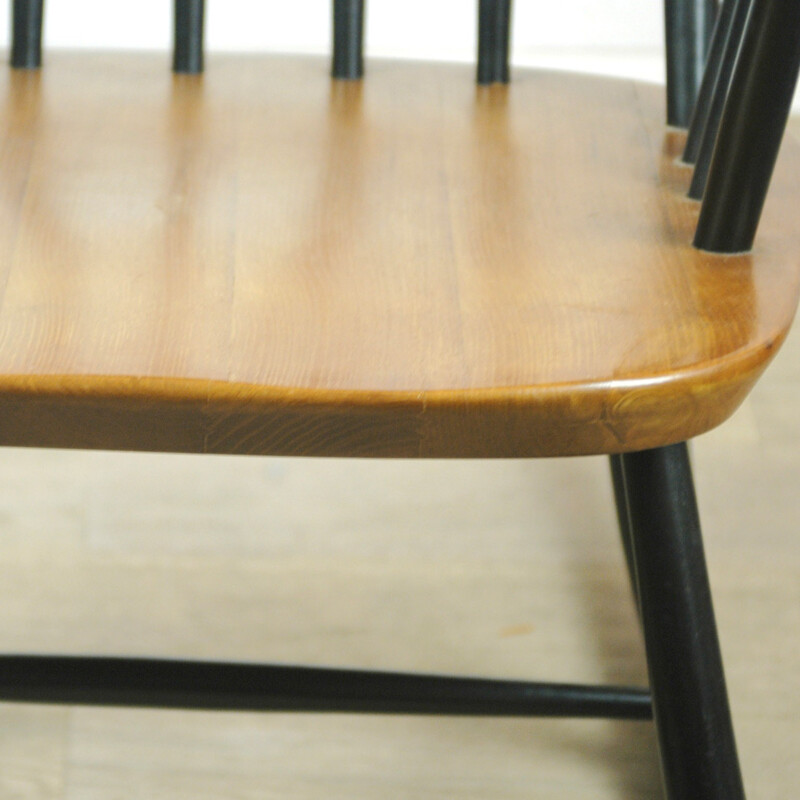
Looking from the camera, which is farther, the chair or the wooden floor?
the wooden floor

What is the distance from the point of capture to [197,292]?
1.51ft

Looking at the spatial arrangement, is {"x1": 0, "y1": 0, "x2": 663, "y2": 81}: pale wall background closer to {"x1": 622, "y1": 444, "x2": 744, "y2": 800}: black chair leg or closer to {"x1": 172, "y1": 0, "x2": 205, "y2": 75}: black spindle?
{"x1": 172, "y1": 0, "x2": 205, "y2": 75}: black spindle

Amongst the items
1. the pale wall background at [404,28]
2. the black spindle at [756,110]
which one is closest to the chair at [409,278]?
the black spindle at [756,110]

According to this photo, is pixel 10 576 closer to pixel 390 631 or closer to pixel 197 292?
pixel 390 631

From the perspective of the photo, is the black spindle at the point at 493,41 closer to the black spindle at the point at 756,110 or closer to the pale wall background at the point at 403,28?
the black spindle at the point at 756,110

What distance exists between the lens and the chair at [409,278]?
0.42m

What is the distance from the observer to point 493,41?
66 cm

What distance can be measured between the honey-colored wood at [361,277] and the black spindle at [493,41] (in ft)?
0.11

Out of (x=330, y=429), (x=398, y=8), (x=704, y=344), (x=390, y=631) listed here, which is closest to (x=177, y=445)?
(x=330, y=429)

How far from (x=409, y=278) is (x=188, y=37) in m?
0.26

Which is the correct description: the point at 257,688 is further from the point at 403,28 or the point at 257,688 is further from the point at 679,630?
the point at 403,28

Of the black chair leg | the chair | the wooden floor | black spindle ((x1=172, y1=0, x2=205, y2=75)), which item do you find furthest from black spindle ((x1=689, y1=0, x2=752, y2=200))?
the wooden floor

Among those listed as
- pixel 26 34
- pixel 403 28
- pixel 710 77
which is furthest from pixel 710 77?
pixel 403 28

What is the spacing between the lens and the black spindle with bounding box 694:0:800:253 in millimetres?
419
